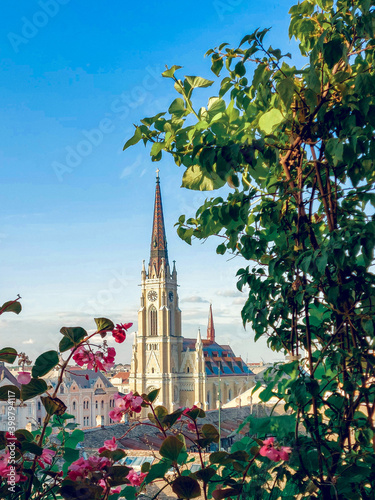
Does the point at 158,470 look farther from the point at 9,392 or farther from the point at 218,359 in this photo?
the point at 218,359

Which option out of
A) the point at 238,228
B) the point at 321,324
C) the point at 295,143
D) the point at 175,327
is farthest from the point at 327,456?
the point at 175,327

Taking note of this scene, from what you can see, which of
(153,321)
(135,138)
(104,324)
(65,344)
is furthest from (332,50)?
(153,321)

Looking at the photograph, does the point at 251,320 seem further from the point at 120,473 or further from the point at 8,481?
the point at 8,481

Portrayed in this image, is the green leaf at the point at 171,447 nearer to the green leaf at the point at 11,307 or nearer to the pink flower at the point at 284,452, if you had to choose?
the pink flower at the point at 284,452

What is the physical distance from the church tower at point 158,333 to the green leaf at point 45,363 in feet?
200

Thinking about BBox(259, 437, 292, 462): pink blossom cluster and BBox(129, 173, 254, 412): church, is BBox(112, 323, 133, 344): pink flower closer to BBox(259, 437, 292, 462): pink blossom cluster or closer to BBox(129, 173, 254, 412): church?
BBox(259, 437, 292, 462): pink blossom cluster

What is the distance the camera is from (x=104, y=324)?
65.7 inches

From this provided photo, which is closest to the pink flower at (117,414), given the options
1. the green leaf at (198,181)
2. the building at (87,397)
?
the green leaf at (198,181)

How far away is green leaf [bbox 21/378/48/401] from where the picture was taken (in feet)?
4.99

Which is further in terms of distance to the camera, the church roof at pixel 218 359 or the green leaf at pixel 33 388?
the church roof at pixel 218 359

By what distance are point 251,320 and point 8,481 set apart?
1.10 metres

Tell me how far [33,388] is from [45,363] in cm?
8

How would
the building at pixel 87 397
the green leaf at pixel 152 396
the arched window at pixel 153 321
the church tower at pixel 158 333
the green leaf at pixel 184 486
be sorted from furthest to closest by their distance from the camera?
the arched window at pixel 153 321 → the church tower at pixel 158 333 → the building at pixel 87 397 → the green leaf at pixel 152 396 → the green leaf at pixel 184 486

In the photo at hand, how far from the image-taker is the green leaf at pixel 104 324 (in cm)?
166
